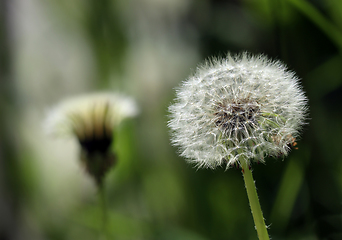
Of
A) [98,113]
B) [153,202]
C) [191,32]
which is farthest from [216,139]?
[191,32]

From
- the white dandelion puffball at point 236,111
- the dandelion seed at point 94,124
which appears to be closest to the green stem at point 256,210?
the white dandelion puffball at point 236,111

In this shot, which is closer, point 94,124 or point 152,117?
point 94,124

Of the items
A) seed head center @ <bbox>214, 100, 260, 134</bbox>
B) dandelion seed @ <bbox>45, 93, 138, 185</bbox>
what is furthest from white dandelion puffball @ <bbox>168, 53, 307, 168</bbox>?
dandelion seed @ <bbox>45, 93, 138, 185</bbox>

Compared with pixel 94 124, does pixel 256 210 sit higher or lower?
lower

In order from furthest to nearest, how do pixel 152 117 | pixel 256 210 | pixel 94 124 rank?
pixel 152 117 < pixel 94 124 < pixel 256 210

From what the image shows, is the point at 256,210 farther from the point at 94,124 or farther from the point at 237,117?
the point at 94,124

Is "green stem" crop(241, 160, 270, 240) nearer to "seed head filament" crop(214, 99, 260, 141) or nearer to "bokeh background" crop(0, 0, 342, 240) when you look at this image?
"seed head filament" crop(214, 99, 260, 141)

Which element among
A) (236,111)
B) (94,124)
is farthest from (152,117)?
(236,111)

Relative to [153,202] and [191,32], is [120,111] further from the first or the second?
[191,32]
